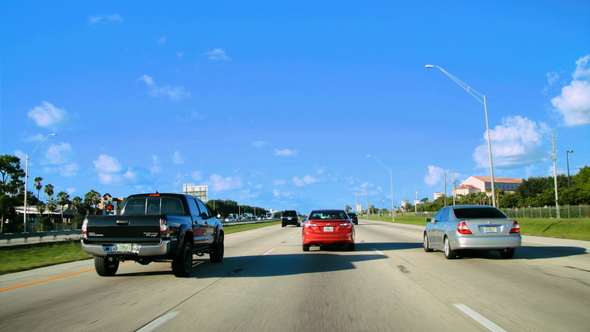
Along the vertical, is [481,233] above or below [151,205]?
below

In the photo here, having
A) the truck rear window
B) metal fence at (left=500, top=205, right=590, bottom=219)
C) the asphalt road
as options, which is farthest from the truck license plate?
metal fence at (left=500, top=205, right=590, bottom=219)

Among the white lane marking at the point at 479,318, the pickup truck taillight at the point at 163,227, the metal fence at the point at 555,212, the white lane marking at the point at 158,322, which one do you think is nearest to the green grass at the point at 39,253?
the pickup truck taillight at the point at 163,227

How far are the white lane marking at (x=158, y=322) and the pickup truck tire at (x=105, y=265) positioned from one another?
16.5 ft

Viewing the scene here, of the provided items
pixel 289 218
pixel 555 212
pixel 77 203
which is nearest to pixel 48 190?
pixel 77 203

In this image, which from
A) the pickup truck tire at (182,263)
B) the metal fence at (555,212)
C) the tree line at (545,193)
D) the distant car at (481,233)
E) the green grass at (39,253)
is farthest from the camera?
the tree line at (545,193)

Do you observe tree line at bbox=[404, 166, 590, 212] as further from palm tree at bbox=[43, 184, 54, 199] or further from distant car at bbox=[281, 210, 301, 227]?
palm tree at bbox=[43, 184, 54, 199]

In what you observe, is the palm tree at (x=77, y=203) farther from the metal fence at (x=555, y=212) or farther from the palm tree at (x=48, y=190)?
the metal fence at (x=555, y=212)

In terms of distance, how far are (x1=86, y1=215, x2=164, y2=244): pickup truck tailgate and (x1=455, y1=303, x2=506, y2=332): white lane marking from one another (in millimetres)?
6199

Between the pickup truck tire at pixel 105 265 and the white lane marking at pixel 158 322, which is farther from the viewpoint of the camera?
the pickup truck tire at pixel 105 265

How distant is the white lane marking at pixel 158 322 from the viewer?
6283 mm

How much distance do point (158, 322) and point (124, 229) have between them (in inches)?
171

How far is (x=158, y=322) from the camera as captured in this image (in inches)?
263

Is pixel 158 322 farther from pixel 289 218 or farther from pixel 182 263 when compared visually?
pixel 289 218

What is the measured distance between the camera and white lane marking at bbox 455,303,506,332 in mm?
6121
